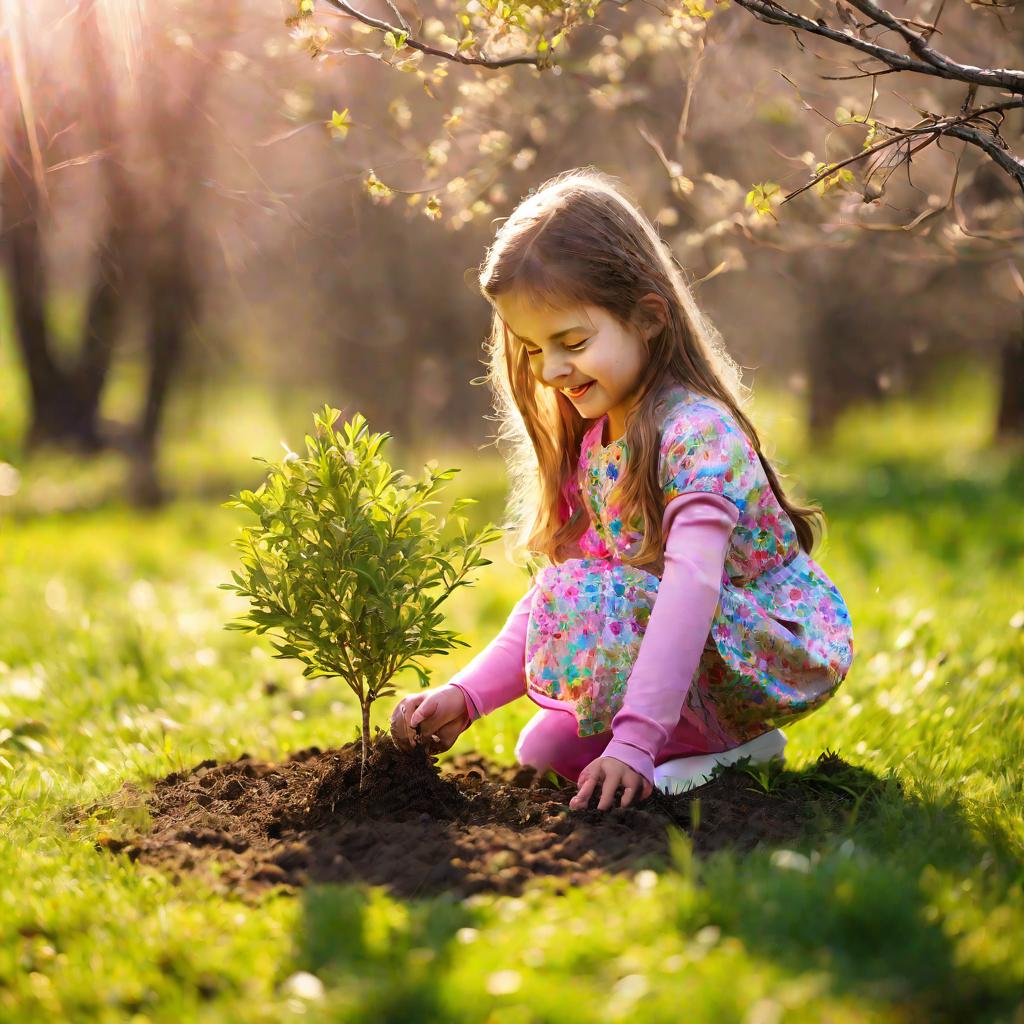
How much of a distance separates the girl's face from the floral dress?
5.6 inches

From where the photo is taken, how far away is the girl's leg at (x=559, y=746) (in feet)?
10.4

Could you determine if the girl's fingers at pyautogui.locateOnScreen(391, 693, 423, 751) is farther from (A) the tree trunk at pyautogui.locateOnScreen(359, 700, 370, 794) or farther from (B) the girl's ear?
(B) the girl's ear

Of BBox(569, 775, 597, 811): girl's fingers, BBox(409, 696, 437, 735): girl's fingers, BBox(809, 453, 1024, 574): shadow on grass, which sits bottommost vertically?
BBox(809, 453, 1024, 574): shadow on grass

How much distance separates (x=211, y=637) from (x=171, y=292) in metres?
5.36

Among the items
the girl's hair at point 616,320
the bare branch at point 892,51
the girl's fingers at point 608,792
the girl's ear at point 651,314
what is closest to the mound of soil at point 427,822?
the girl's fingers at point 608,792

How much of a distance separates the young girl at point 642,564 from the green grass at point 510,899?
14.1 inches

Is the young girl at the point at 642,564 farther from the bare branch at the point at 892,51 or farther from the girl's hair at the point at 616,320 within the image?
the bare branch at the point at 892,51

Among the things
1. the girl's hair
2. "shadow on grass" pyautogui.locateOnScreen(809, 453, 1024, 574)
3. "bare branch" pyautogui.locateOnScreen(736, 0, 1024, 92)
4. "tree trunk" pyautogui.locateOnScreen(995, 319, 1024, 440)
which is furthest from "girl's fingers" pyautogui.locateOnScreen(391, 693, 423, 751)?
"tree trunk" pyautogui.locateOnScreen(995, 319, 1024, 440)

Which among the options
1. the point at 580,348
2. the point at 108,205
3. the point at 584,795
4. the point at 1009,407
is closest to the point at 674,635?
the point at 584,795

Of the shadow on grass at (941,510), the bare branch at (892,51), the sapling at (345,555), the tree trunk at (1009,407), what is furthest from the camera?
the tree trunk at (1009,407)

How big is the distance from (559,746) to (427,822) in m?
0.67

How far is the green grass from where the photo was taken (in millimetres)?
1675

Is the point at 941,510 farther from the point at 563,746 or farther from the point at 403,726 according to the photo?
the point at 403,726

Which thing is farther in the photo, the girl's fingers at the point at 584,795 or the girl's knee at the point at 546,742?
the girl's knee at the point at 546,742
